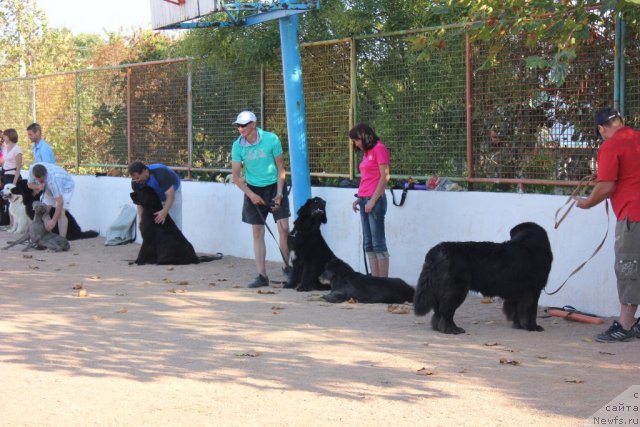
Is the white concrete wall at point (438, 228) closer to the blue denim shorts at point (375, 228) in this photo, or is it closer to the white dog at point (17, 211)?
the blue denim shorts at point (375, 228)

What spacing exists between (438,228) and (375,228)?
30.9 inches

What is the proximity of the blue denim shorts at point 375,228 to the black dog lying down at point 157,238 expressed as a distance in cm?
342

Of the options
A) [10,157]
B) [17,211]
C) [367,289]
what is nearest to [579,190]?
[367,289]

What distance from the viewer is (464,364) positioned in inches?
273

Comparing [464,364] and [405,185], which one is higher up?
[405,185]

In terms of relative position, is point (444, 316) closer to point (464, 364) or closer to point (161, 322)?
point (464, 364)

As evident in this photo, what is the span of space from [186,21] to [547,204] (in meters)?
5.79

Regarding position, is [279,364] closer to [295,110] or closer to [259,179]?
[259,179]

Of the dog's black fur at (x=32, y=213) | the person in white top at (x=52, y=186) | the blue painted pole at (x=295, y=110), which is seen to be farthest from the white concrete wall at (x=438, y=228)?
the dog's black fur at (x=32, y=213)

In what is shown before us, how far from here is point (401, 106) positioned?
1161 centimetres

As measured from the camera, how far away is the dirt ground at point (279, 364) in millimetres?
5621

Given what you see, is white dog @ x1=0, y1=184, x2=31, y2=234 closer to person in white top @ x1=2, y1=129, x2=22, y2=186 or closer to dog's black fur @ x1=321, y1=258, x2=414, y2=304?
person in white top @ x1=2, y1=129, x2=22, y2=186

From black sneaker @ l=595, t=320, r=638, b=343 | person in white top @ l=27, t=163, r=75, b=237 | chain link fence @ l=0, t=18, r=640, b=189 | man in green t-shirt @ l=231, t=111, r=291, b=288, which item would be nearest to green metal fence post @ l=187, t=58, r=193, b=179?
chain link fence @ l=0, t=18, r=640, b=189

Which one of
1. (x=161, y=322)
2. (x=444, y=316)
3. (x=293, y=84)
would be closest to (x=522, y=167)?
(x=444, y=316)
